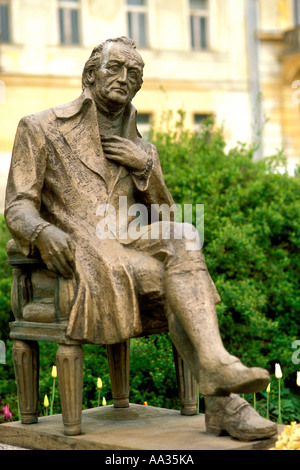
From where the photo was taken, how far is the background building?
18858 mm

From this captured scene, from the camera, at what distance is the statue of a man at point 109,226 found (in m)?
3.62

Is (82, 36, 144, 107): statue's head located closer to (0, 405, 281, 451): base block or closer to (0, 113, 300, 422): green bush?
(0, 405, 281, 451): base block


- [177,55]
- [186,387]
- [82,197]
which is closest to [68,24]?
[177,55]

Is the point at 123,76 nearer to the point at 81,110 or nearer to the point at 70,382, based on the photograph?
the point at 81,110

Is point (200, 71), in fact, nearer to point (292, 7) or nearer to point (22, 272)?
point (292, 7)

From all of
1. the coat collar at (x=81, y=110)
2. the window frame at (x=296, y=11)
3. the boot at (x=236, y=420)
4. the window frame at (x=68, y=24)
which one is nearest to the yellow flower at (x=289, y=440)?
the boot at (x=236, y=420)

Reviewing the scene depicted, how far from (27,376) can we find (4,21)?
16.0 m

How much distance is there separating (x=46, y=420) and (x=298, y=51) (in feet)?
58.3

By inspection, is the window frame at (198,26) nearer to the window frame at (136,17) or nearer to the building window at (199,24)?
the building window at (199,24)

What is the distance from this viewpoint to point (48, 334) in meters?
3.81

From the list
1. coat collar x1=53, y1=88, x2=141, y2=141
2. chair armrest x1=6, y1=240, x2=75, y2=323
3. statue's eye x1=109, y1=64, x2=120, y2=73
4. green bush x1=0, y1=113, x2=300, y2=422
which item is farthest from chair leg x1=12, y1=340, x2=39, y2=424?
green bush x1=0, y1=113, x2=300, y2=422

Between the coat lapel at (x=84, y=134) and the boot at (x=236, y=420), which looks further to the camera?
the coat lapel at (x=84, y=134)

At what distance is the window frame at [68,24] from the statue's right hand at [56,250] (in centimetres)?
1630

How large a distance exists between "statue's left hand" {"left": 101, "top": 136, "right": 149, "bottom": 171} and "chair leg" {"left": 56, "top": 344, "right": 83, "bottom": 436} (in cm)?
90
